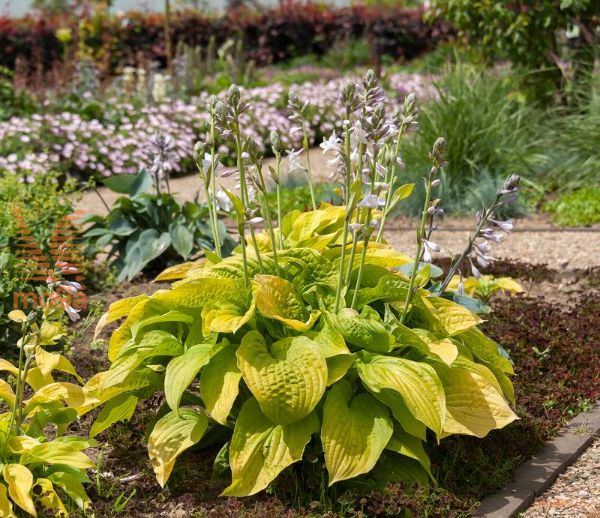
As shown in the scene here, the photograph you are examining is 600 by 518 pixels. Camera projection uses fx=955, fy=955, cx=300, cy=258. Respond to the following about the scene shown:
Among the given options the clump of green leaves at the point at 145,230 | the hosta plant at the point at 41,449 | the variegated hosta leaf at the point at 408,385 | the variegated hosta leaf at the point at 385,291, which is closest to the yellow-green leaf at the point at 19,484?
the hosta plant at the point at 41,449

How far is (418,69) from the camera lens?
57.9ft

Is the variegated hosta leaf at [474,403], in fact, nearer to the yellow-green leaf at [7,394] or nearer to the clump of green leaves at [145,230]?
the yellow-green leaf at [7,394]

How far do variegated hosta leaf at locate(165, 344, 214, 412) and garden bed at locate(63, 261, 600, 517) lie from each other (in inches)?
14.0

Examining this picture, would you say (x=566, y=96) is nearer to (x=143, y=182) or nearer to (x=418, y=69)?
(x=143, y=182)

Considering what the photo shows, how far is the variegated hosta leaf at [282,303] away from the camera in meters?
3.01

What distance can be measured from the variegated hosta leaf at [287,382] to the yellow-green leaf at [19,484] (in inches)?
27.3

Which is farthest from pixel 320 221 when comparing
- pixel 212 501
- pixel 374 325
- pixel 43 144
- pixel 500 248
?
pixel 43 144

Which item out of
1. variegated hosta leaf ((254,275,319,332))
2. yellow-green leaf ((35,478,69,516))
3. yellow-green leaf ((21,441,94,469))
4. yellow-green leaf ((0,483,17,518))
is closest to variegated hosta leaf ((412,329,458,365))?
variegated hosta leaf ((254,275,319,332))

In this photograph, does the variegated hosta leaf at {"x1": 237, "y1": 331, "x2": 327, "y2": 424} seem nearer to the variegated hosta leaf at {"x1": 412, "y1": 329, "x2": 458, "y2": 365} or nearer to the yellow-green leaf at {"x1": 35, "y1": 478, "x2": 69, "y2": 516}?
the variegated hosta leaf at {"x1": 412, "y1": 329, "x2": 458, "y2": 365}

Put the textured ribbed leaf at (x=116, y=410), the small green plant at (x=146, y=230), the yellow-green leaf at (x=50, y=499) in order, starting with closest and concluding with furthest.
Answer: the yellow-green leaf at (x=50, y=499) → the textured ribbed leaf at (x=116, y=410) → the small green plant at (x=146, y=230)

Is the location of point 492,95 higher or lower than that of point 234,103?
lower

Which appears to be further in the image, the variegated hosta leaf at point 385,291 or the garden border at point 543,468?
the variegated hosta leaf at point 385,291

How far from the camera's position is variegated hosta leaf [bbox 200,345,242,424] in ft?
9.52

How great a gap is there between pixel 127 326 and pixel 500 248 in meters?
4.06
